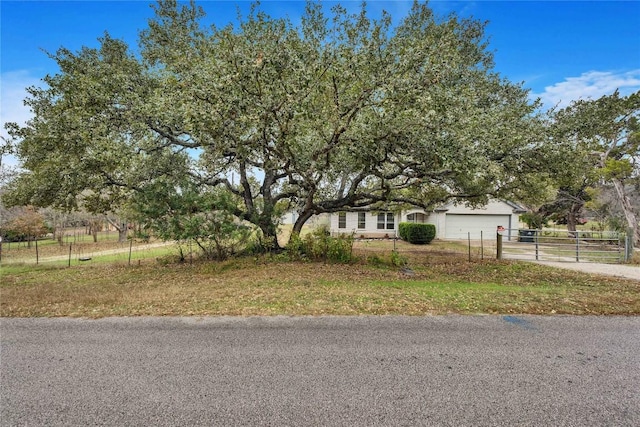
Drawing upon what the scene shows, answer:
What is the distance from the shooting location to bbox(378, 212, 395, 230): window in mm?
25125

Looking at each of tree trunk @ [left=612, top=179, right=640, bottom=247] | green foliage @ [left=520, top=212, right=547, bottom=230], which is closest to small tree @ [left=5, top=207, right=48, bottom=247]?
tree trunk @ [left=612, top=179, right=640, bottom=247]

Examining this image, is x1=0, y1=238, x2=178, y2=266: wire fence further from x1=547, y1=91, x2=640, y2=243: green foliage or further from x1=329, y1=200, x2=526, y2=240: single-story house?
x1=547, y1=91, x2=640, y2=243: green foliage

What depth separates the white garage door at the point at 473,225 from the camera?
942 inches

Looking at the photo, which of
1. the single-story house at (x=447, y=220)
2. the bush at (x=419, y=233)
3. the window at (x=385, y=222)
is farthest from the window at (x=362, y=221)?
the bush at (x=419, y=233)

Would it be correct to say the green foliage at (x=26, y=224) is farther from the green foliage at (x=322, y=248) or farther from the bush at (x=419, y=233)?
the bush at (x=419, y=233)

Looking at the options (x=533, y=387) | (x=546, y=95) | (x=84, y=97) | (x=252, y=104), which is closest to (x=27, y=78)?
(x=84, y=97)

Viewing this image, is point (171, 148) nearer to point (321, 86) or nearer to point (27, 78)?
point (27, 78)

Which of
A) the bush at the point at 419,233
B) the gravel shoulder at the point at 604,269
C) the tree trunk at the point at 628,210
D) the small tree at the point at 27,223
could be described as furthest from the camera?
the bush at the point at 419,233

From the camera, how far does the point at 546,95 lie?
479 inches

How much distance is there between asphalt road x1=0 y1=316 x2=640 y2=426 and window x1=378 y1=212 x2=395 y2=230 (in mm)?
20489

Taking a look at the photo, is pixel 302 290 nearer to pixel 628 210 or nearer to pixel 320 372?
pixel 320 372

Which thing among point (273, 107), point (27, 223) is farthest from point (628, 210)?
point (27, 223)

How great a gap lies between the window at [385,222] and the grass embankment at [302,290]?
13397 mm

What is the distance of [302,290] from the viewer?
6980 millimetres
